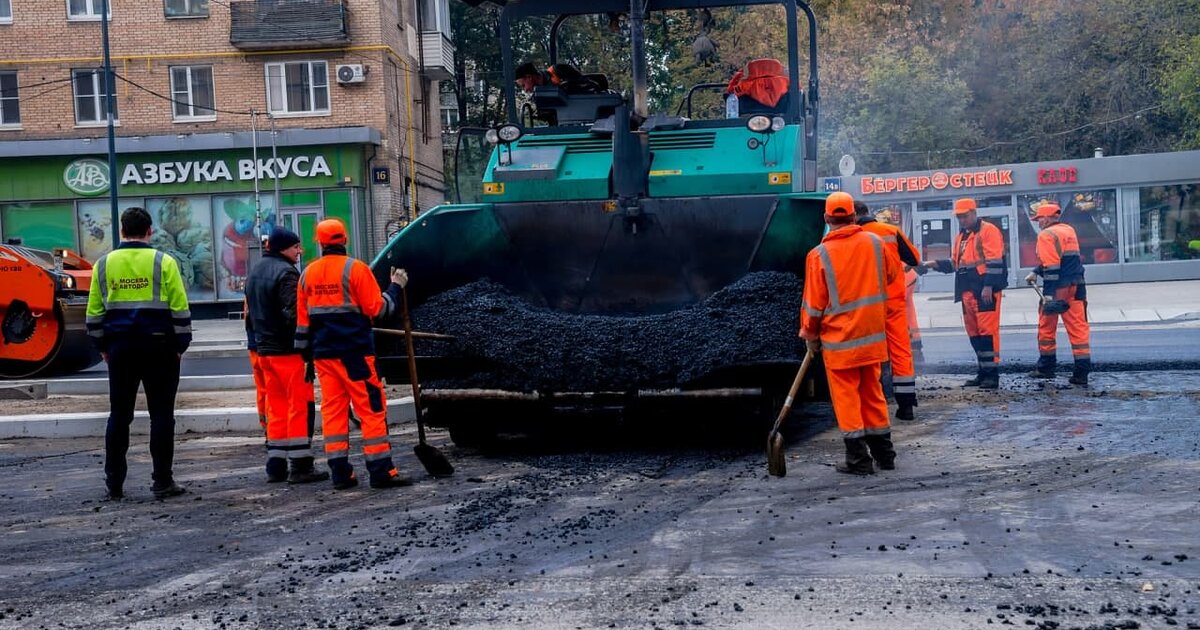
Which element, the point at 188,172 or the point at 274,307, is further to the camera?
the point at 188,172

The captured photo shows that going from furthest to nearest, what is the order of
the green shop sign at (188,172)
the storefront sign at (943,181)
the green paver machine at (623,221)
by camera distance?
the storefront sign at (943,181) → the green shop sign at (188,172) → the green paver machine at (623,221)

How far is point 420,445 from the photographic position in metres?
7.45

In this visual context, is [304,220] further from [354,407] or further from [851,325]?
[851,325]

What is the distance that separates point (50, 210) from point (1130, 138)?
2803cm

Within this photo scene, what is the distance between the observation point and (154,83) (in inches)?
1088

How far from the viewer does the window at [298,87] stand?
91.0 ft

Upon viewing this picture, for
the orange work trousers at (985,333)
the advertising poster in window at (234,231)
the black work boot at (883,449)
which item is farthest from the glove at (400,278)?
the advertising poster in window at (234,231)

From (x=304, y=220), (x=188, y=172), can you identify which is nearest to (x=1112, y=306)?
(x=304, y=220)

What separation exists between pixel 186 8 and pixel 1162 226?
2153cm

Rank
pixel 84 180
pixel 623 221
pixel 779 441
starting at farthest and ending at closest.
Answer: pixel 84 180 → pixel 623 221 → pixel 779 441

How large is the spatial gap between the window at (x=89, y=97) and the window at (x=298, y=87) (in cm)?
335

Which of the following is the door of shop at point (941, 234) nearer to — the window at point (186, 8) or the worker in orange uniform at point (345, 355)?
the window at point (186, 8)

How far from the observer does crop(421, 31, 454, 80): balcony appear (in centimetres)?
3102

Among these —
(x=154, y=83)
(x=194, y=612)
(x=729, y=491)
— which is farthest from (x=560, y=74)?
(x=154, y=83)
